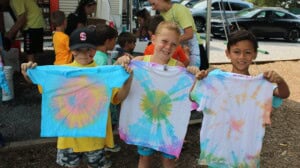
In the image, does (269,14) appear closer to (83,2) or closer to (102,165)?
(83,2)

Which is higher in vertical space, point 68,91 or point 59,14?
point 59,14

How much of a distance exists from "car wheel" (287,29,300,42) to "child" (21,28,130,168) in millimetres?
15616

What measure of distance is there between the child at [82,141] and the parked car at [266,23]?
13.4m

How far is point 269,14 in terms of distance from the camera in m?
15.9

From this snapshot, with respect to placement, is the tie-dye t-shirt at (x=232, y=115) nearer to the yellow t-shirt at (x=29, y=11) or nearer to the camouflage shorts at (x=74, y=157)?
the camouflage shorts at (x=74, y=157)

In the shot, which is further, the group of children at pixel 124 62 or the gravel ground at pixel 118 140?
the gravel ground at pixel 118 140

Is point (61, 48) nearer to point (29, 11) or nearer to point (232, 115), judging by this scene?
point (29, 11)

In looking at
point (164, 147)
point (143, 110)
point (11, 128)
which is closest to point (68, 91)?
point (143, 110)

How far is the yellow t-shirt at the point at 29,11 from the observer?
578 centimetres

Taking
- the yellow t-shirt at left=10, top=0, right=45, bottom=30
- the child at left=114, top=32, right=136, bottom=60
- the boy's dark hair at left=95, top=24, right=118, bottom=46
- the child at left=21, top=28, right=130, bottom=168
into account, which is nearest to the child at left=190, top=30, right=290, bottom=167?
the child at left=21, top=28, right=130, bottom=168

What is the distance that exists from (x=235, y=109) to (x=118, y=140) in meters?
2.07

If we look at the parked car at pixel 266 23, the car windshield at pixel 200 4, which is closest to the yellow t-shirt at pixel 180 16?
the parked car at pixel 266 23

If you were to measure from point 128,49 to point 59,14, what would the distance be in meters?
1.13

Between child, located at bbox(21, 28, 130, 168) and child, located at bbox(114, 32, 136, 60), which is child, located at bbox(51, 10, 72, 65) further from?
child, located at bbox(21, 28, 130, 168)
